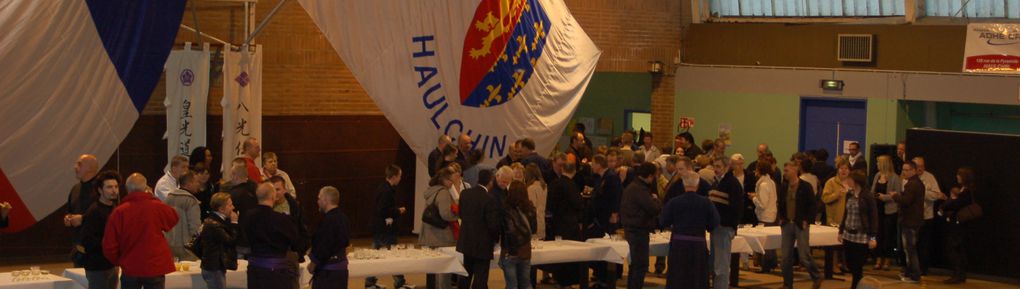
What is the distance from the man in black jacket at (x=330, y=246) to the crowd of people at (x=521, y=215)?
0.01m

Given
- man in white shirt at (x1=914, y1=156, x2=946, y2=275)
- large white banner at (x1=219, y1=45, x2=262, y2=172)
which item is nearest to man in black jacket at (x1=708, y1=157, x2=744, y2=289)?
man in white shirt at (x1=914, y1=156, x2=946, y2=275)

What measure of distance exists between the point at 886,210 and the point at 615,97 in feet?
34.4

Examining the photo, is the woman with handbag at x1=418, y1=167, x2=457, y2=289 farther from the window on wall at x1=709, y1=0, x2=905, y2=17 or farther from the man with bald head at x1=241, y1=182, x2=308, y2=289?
the window on wall at x1=709, y1=0, x2=905, y2=17

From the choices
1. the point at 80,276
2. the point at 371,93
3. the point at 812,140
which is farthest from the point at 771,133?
the point at 80,276

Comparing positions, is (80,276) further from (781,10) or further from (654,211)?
(781,10)

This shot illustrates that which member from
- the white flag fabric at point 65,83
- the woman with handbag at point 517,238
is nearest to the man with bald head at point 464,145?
the woman with handbag at point 517,238

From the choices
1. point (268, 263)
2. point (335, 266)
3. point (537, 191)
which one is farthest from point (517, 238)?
point (268, 263)

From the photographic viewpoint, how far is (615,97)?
27.7m

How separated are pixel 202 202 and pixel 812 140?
43.1 ft

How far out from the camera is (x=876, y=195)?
57.3 feet

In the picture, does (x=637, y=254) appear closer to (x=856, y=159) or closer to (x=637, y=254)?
(x=637, y=254)

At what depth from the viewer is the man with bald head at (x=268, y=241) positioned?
11.3 metres

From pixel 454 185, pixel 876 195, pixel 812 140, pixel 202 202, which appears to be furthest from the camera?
pixel 812 140

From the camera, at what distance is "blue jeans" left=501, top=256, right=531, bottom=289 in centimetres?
1362
